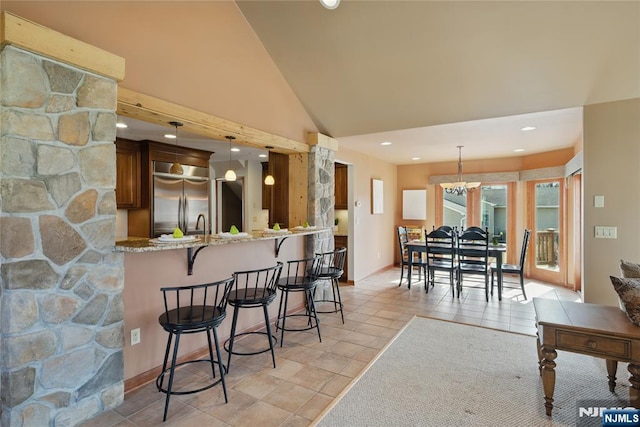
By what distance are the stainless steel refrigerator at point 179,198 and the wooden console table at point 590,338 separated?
5087 mm

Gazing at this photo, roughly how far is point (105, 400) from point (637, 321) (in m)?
3.51

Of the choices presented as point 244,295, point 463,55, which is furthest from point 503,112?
point 244,295

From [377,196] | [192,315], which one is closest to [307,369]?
[192,315]

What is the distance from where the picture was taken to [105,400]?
2.17m

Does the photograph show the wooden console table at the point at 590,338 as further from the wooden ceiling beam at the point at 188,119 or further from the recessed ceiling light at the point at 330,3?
the wooden ceiling beam at the point at 188,119

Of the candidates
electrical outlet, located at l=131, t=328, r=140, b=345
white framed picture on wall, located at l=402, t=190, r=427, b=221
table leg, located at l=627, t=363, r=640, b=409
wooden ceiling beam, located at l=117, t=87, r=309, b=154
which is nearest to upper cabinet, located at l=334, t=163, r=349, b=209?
wooden ceiling beam, located at l=117, t=87, r=309, b=154

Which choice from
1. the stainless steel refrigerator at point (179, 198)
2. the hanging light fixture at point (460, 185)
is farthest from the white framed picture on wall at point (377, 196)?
the stainless steel refrigerator at point (179, 198)

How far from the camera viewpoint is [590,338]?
198 cm

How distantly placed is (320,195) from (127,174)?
3083 millimetres

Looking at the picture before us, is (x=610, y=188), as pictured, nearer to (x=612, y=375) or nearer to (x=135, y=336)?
(x=612, y=375)

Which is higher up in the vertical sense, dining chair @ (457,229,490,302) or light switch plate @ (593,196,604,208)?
light switch plate @ (593,196,604,208)

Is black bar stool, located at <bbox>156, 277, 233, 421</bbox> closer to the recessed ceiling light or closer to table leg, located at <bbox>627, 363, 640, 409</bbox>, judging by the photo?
the recessed ceiling light

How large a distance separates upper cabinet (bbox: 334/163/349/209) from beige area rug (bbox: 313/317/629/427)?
3.07 metres

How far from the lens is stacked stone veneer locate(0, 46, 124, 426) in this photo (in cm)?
178
